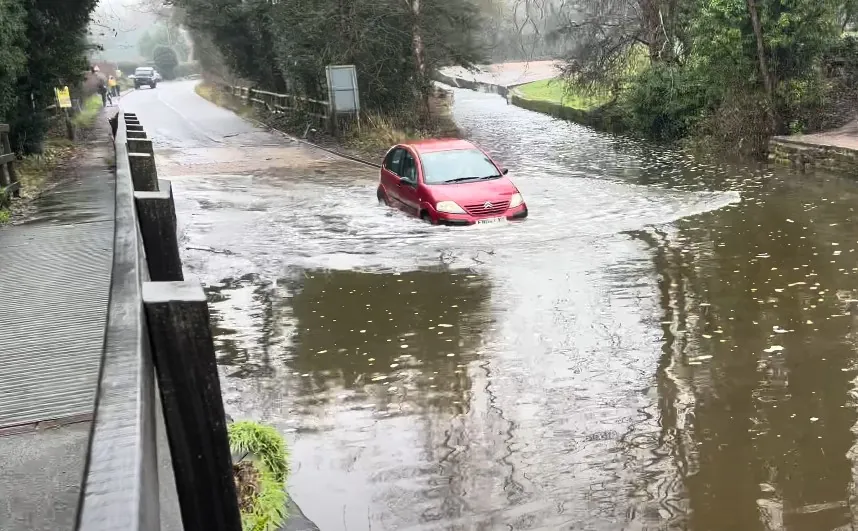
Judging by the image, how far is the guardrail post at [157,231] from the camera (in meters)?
4.40

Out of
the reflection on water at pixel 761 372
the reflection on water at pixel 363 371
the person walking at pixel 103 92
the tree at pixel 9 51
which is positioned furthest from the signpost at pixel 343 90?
the person walking at pixel 103 92

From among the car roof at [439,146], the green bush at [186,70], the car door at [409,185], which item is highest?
the green bush at [186,70]

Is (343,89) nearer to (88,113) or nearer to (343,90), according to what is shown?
(343,90)

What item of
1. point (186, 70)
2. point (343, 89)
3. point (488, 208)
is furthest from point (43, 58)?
point (186, 70)

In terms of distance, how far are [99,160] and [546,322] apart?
12732 millimetres

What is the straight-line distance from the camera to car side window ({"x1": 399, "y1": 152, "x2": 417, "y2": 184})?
46.4 ft

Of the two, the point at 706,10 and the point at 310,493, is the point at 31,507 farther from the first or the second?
the point at 706,10

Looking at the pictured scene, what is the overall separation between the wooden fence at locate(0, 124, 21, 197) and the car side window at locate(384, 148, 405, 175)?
5977 mm

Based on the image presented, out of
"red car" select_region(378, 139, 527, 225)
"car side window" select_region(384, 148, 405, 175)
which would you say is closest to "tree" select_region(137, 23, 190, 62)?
"car side window" select_region(384, 148, 405, 175)

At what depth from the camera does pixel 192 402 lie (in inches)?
94.0

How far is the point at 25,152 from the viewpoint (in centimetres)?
1775

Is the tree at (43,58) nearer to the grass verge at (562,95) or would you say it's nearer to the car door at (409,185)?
the car door at (409,185)

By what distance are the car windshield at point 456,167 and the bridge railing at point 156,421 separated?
1078cm

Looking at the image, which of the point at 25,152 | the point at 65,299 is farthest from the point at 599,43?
the point at 65,299
